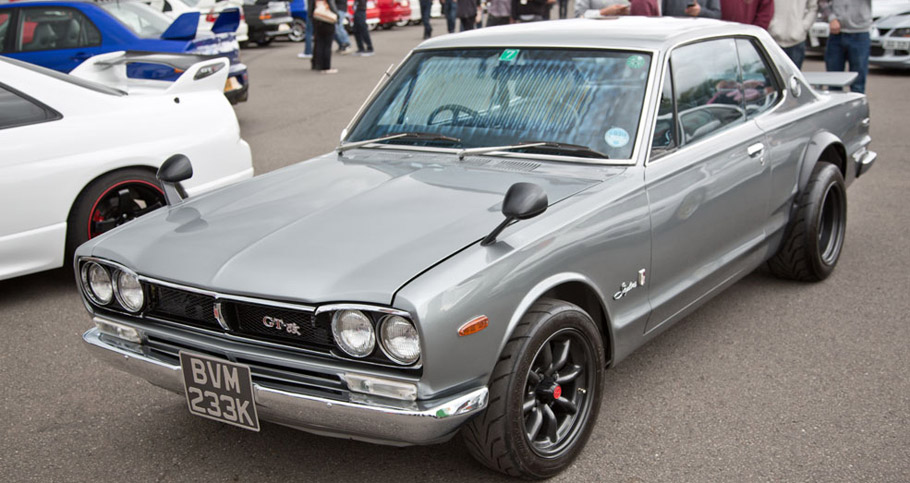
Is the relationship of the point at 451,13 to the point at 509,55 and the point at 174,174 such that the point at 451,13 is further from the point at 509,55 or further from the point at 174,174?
the point at 174,174

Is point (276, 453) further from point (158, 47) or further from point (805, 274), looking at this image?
point (158, 47)

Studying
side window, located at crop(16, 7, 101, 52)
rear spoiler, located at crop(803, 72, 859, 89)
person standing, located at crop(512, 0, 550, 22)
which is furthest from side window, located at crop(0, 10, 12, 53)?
rear spoiler, located at crop(803, 72, 859, 89)

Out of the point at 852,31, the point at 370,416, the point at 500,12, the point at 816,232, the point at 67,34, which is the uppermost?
the point at 67,34

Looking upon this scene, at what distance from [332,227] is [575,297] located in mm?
942

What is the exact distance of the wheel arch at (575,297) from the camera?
282cm

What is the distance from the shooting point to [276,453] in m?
3.31

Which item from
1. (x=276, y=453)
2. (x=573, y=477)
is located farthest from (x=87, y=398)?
(x=573, y=477)

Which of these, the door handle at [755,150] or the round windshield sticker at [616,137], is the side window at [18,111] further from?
the door handle at [755,150]

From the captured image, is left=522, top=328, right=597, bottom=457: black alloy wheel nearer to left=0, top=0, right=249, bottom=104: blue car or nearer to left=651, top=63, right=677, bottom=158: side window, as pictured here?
left=651, top=63, right=677, bottom=158: side window

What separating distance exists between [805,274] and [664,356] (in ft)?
4.15

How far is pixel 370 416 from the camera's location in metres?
2.60

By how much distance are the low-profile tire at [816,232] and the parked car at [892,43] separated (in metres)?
9.20

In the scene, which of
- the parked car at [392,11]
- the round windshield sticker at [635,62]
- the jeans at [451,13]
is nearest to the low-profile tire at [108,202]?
the round windshield sticker at [635,62]

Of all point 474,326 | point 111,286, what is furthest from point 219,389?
point 474,326
